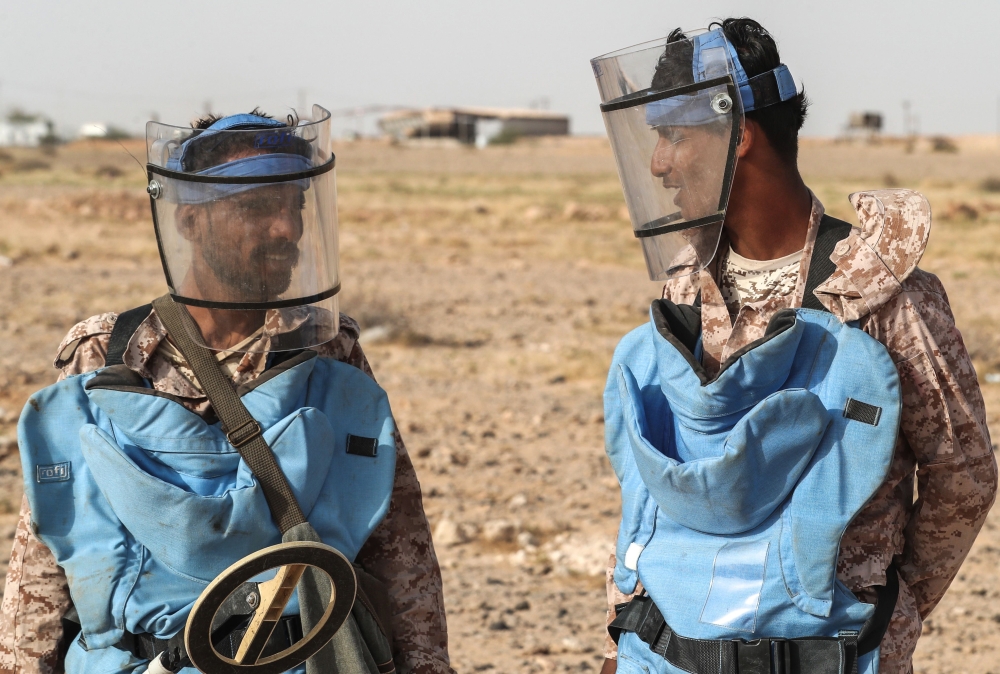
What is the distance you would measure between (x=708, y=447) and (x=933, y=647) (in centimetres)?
290

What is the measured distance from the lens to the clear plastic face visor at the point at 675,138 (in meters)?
2.28

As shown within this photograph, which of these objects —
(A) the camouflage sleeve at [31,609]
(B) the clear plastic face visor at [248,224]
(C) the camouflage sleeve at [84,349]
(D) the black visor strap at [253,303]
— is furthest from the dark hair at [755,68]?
(A) the camouflage sleeve at [31,609]

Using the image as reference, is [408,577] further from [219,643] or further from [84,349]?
[84,349]

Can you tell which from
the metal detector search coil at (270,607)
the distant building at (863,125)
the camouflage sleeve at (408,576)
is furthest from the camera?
the distant building at (863,125)

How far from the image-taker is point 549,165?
48.5m

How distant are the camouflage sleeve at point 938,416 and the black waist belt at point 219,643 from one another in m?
1.29

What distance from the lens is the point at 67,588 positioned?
7.54 feet

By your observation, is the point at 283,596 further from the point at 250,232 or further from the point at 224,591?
the point at 250,232

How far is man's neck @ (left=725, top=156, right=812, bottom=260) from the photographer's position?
7.63ft

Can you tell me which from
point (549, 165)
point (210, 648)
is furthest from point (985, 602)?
point (549, 165)

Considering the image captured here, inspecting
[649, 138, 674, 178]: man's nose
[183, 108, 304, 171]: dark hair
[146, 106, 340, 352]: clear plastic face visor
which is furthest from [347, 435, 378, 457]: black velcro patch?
[649, 138, 674, 178]: man's nose

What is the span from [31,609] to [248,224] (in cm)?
90

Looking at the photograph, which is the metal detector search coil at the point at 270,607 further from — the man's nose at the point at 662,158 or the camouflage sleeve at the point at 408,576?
the man's nose at the point at 662,158

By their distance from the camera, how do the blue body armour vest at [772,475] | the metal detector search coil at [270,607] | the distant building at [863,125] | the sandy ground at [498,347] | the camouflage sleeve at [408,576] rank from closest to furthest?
1. the metal detector search coil at [270,607]
2. the blue body armour vest at [772,475]
3. the camouflage sleeve at [408,576]
4. the sandy ground at [498,347]
5. the distant building at [863,125]
